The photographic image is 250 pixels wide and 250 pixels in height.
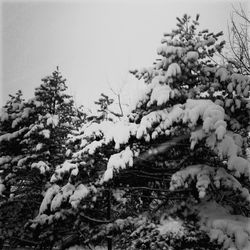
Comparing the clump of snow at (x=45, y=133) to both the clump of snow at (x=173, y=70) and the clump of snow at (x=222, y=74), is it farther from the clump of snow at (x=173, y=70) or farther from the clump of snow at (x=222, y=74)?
the clump of snow at (x=222, y=74)

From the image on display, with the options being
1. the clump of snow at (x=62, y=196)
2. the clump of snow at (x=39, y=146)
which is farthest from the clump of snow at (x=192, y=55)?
the clump of snow at (x=39, y=146)

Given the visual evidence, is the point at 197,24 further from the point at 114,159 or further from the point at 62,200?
the point at 62,200

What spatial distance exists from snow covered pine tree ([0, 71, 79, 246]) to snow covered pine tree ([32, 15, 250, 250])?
11.7ft

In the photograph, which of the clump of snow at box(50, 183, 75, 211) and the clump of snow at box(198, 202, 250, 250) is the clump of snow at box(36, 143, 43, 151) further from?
the clump of snow at box(198, 202, 250, 250)

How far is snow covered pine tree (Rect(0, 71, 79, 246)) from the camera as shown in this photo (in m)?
10.2

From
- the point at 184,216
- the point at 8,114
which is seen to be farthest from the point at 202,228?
the point at 8,114

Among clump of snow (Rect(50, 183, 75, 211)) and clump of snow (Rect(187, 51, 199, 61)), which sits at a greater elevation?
clump of snow (Rect(187, 51, 199, 61))

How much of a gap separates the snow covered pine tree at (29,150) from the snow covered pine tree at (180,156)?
356cm

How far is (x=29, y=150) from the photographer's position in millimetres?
10781

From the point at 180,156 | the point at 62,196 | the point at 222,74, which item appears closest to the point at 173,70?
the point at 222,74

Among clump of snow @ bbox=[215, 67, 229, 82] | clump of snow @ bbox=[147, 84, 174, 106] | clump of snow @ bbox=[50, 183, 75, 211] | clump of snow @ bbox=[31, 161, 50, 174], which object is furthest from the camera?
clump of snow @ bbox=[31, 161, 50, 174]

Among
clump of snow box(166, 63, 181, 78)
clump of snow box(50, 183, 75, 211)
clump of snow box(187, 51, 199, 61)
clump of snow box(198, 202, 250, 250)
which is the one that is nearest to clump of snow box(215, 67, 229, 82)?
clump of snow box(187, 51, 199, 61)

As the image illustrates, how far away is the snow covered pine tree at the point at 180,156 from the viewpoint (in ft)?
16.6

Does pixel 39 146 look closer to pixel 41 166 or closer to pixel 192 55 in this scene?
pixel 41 166
